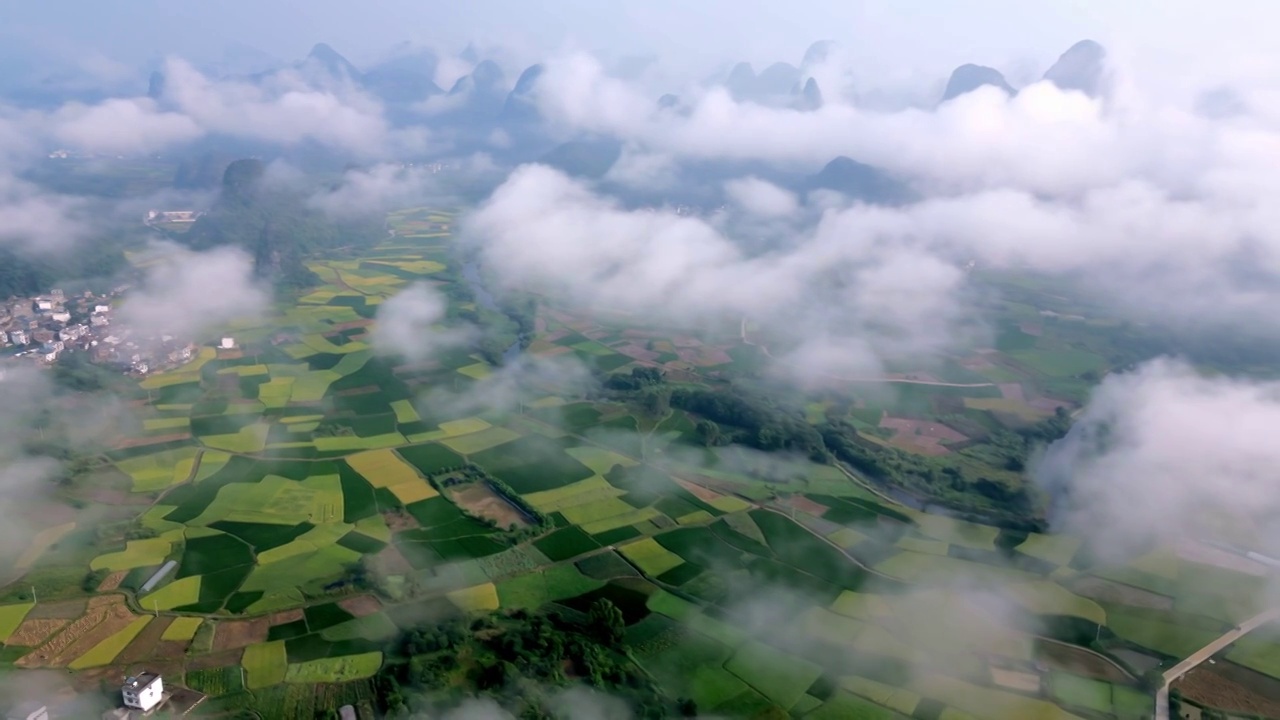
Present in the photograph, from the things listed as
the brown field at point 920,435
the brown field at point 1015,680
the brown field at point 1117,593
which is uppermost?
the brown field at point 920,435

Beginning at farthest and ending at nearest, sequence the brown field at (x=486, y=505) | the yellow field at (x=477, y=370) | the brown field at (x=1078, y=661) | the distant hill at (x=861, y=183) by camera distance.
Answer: the distant hill at (x=861, y=183)
the yellow field at (x=477, y=370)
the brown field at (x=486, y=505)
the brown field at (x=1078, y=661)

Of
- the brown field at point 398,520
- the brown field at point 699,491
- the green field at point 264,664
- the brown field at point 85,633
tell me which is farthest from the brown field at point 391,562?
the brown field at point 699,491

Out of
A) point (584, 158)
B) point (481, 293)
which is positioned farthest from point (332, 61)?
point (481, 293)

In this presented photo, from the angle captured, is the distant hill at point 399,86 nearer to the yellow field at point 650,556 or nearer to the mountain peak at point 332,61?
the mountain peak at point 332,61

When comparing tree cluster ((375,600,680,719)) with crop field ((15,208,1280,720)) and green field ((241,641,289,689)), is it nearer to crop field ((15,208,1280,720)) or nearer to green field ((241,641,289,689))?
crop field ((15,208,1280,720))

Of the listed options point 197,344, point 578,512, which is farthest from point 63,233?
point 578,512

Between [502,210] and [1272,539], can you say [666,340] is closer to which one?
[1272,539]

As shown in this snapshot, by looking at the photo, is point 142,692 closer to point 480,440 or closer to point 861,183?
point 480,440
